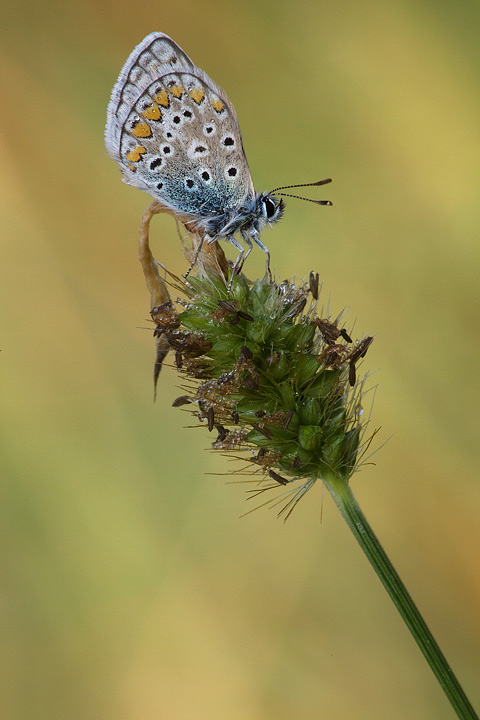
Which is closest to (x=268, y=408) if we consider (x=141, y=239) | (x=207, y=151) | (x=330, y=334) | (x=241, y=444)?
(x=241, y=444)

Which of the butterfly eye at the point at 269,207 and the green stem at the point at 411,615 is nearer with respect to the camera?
the green stem at the point at 411,615

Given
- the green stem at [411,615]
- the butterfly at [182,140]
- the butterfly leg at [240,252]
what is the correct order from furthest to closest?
the butterfly at [182,140] → the butterfly leg at [240,252] → the green stem at [411,615]

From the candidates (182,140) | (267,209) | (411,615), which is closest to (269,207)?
(267,209)

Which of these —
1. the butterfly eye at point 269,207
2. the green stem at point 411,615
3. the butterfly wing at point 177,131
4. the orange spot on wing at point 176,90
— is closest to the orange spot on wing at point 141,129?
the butterfly wing at point 177,131

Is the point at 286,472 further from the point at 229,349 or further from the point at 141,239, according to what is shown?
the point at 141,239

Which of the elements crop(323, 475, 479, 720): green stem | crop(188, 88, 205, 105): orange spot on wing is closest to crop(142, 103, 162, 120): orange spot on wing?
crop(188, 88, 205, 105): orange spot on wing

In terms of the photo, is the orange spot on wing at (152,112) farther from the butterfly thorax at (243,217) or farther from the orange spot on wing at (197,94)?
the butterfly thorax at (243,217)

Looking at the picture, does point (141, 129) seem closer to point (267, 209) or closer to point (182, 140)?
point (182, 140)

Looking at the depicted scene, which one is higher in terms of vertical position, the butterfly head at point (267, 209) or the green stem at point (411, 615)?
the butterfly head at point (267, 209)
